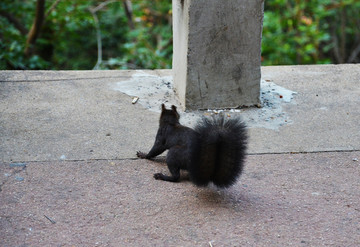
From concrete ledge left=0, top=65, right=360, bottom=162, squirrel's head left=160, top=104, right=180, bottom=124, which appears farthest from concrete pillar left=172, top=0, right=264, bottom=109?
squirrel's head left=160, top=104, right=180, bottom=124

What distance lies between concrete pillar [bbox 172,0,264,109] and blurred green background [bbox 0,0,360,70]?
405 cm

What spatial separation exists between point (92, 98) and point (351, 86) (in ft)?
11.5

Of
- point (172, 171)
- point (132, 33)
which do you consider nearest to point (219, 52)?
point (172, 171)

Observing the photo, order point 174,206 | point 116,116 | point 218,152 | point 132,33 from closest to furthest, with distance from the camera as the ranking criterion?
point 218,152 < point 174,206 < point 116,116 < point 132,33

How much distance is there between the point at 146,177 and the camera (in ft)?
13.1

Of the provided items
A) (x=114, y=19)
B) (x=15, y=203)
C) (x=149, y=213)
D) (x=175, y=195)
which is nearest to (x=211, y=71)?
(x=175, y=195)

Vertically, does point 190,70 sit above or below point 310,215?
above

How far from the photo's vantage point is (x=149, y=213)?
3.41m

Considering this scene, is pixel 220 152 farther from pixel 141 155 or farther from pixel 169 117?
pixel 141 155

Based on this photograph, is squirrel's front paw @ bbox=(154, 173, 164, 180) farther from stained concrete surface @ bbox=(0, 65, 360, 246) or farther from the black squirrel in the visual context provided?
the black squirrel

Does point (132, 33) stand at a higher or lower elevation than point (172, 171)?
higher

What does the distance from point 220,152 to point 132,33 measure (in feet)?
24.2

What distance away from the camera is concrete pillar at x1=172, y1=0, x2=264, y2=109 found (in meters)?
5.12

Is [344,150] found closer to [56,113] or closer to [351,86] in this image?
[351,86]
